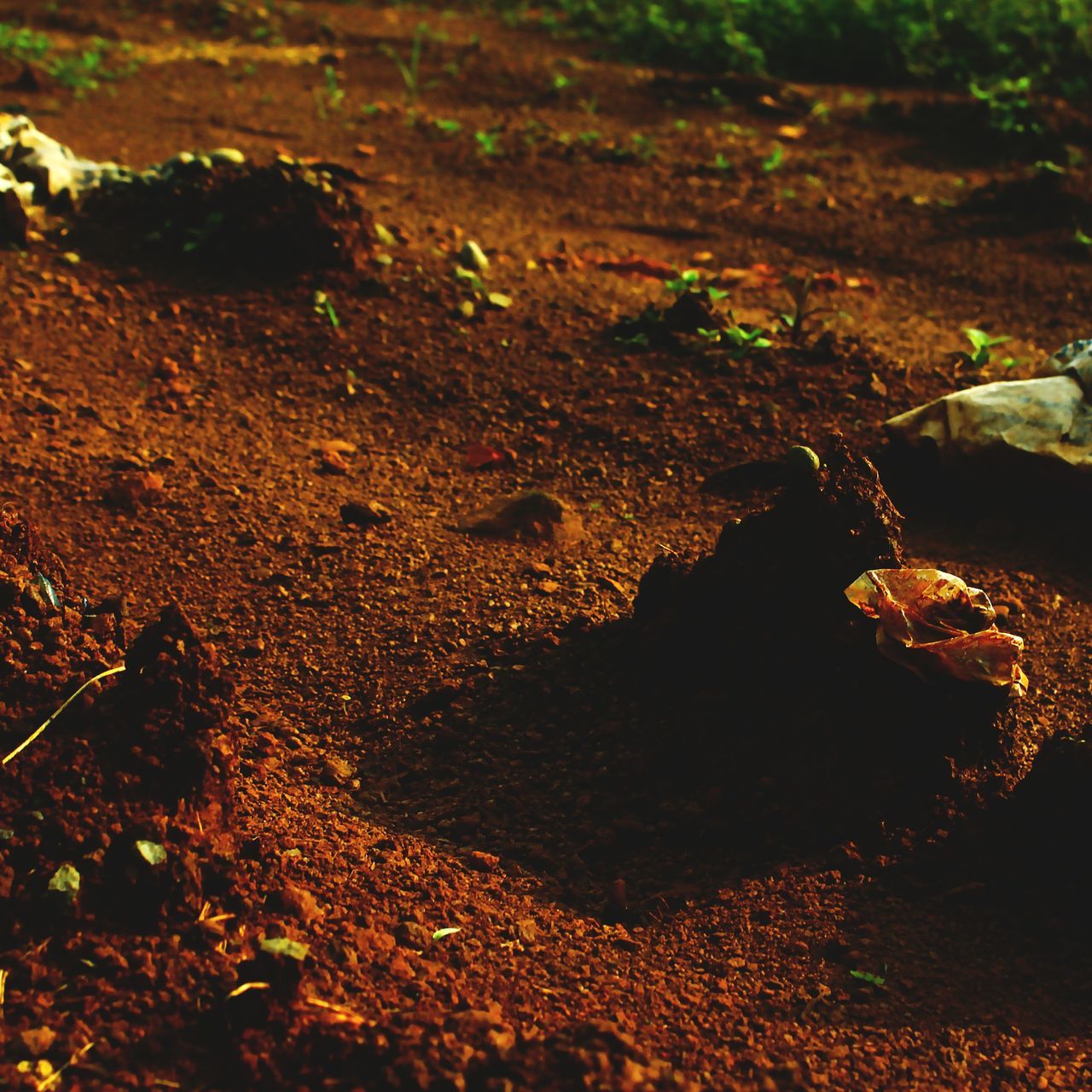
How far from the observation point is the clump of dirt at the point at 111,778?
6.35 feet

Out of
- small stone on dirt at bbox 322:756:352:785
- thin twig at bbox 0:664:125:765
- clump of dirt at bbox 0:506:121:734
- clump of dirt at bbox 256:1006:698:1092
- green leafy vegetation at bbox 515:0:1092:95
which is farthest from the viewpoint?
green leafy vegetation at bbox 515:0:1092:95

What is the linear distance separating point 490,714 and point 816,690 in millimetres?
649

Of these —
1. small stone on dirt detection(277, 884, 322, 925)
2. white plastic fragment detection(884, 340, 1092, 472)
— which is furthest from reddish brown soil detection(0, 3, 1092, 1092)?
white plastic fragment detection(884, 340, 1092, 472)

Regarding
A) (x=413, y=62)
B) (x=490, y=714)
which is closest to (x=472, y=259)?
(x=490, y=714)

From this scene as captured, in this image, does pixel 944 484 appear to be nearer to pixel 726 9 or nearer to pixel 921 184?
pixel 921 184

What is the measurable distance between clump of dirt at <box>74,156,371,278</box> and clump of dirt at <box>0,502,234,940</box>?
8.31 ft

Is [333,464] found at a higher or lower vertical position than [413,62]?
lower

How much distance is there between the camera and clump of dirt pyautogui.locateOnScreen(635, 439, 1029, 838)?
2.35 metres

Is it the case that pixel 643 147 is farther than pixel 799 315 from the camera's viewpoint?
Yes

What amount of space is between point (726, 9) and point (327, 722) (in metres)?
7.02

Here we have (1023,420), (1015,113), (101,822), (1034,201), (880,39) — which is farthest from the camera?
(880,39)

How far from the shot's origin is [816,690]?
95.6 inches

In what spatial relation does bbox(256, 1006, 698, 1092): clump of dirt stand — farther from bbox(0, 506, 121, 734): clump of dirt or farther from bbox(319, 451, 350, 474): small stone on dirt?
bbox(319, 451, 350, 474): small stone on dirt

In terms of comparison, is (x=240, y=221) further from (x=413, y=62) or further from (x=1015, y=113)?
(x=1015, y=113)
